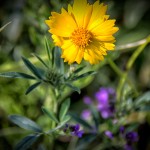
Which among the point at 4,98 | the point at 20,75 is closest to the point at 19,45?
the point at 4,98

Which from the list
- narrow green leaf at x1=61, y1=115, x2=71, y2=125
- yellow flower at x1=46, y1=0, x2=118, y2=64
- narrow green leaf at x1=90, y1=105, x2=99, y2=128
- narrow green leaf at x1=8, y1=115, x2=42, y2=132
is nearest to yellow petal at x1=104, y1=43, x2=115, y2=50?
yellow flower at x1=46, y1=0, x2=118, y2=64

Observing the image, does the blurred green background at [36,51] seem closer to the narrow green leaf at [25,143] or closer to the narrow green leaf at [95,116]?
the narrow green leaf at [95,116]

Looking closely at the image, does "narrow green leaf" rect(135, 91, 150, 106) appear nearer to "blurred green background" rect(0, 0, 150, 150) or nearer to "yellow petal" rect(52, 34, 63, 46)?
"blurred green background" rect(0, 0, 150, 150)

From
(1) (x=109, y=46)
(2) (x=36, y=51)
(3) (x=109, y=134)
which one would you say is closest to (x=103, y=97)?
(3) (x=109, y=134)

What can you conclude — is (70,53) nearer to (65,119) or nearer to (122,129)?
(65,119)

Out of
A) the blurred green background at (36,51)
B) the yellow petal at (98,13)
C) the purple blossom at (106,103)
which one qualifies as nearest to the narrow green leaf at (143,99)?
the purple blossom at (106,103)

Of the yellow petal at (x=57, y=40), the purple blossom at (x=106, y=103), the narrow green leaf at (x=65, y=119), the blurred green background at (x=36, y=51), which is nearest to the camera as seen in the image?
the yellow petal at (x=57, y=40)
